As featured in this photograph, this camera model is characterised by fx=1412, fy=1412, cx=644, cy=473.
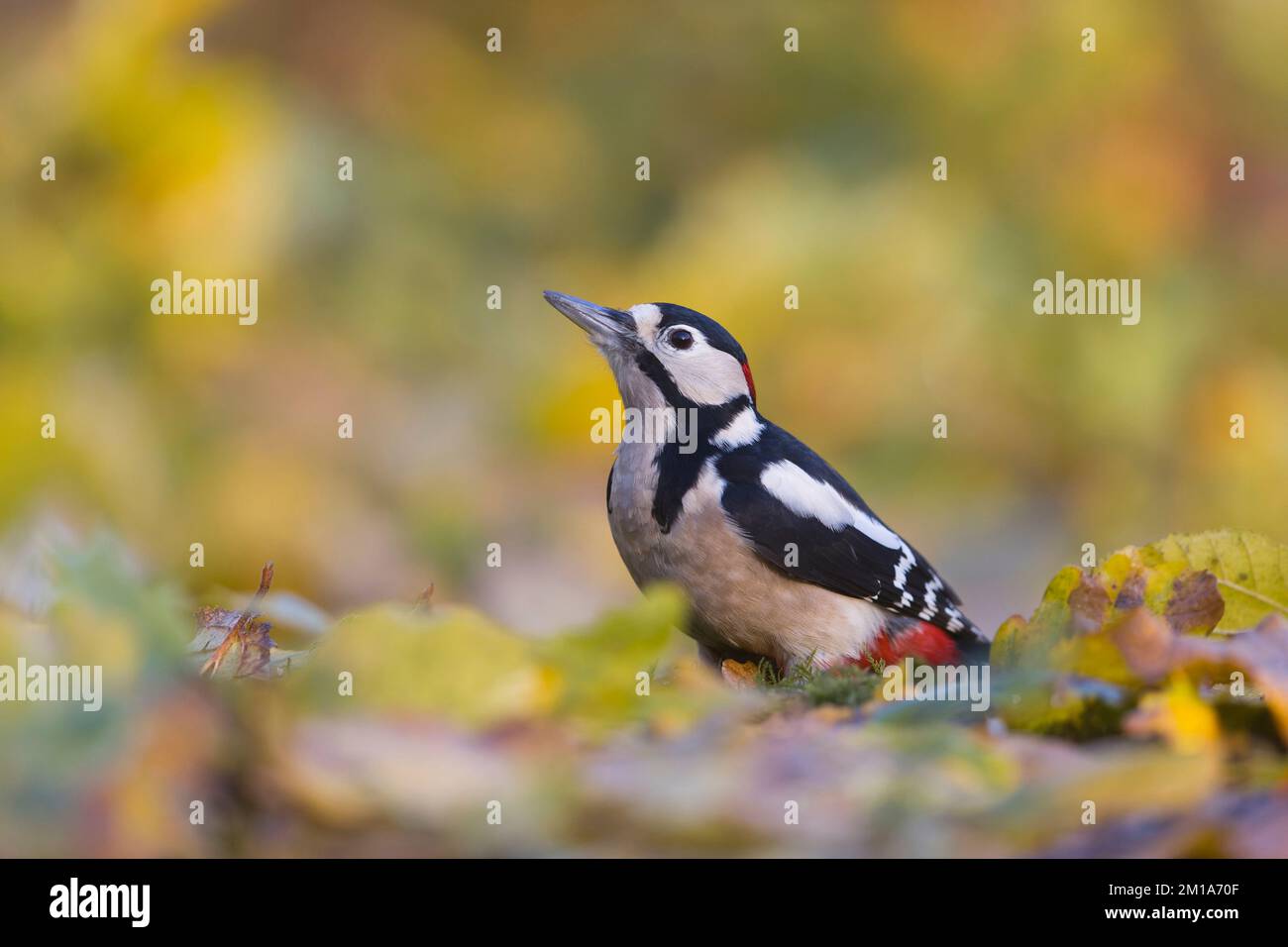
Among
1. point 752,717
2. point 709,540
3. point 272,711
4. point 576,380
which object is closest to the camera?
point 272,711

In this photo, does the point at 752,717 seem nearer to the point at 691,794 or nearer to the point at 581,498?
the point at 691,794

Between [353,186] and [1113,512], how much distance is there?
3042mm

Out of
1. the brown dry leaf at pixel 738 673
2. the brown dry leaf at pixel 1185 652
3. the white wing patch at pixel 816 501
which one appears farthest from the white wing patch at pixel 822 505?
the brown dry leaf at pixel 1185 652

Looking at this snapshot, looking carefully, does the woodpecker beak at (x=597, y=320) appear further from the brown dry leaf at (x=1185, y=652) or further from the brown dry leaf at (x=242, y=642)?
the brown dry leaf at (x=1185, y=652)

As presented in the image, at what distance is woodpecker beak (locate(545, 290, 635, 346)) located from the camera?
3.01 m

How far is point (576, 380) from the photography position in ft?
15.9

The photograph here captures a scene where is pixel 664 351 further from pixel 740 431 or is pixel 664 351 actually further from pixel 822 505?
pixel 822 505

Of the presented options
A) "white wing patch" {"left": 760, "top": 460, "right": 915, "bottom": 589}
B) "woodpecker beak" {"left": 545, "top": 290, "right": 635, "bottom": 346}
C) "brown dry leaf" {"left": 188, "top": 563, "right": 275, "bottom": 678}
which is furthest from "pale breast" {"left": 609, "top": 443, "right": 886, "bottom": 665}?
"brown dry leaf" {"left": 188, "top": 563, "right": 275, "bottom": 678}

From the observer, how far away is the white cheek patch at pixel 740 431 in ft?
9.79

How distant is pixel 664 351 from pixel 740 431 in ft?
0.78

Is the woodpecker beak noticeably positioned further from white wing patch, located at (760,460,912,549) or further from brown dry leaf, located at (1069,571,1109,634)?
brown dry leaf, located at (1069,571,1109,634)

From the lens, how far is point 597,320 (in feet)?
9.93

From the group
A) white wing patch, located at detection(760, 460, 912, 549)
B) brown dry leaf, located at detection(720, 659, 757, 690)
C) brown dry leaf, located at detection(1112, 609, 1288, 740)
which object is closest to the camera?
brown dry leaf, located at detection(1112, 609, 1288, 740)

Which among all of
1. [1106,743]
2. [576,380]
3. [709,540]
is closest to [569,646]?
[1106,743]
